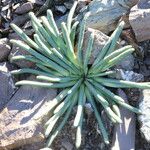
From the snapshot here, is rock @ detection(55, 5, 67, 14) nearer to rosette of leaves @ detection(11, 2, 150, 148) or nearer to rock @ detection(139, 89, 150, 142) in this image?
rosette of leaves @ detection(11, 2, 150, 148)

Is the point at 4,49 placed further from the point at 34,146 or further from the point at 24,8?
the point at 34,146

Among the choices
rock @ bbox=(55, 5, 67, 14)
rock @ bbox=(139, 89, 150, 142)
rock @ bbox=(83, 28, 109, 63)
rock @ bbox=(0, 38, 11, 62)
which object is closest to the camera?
rock @ bbox=(139, 89, 150, 142)

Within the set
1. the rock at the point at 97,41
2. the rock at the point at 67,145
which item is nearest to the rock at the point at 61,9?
the rock at the point at 97,41

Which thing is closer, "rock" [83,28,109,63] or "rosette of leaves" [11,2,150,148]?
"rosette of leaves" [11,2,150,148]

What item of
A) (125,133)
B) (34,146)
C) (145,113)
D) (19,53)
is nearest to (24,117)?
(34,146)

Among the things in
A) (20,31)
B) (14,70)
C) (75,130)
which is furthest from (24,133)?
(20,31)

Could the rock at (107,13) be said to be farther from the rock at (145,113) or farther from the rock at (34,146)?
the rock at (34,146)

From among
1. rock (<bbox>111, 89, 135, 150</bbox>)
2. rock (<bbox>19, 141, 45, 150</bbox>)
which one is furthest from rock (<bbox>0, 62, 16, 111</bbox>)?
rock (<bbox>111, 89, 135, 150</bbox>)
